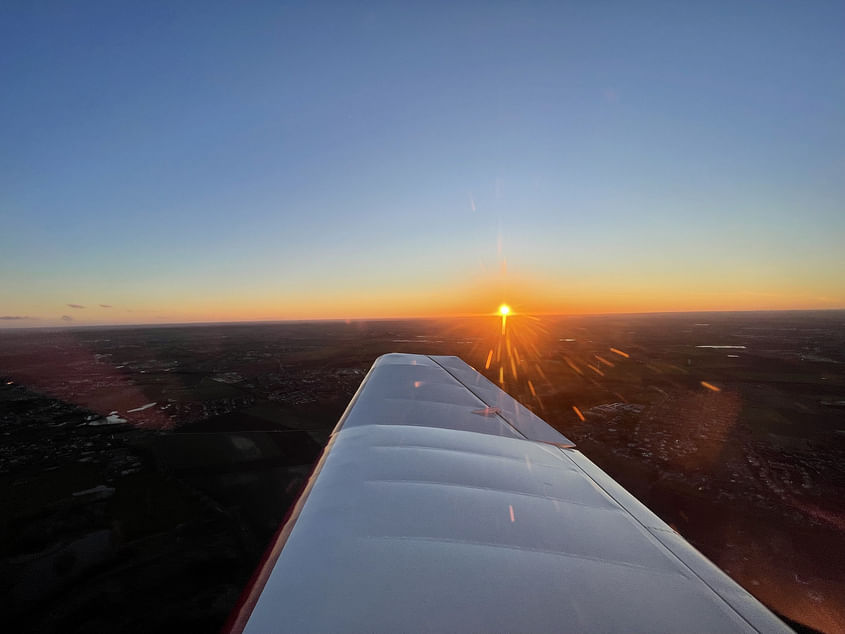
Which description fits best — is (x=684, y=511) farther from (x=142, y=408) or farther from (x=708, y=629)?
(x=142, y=408)

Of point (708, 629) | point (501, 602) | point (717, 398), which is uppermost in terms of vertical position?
point (501, 602)

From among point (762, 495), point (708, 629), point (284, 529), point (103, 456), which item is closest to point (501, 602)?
point (708, 629)

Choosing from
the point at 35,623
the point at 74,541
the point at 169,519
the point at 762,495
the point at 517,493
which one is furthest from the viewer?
the point at 762,495

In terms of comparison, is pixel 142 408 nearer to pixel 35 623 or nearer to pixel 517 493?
pixel 35 623

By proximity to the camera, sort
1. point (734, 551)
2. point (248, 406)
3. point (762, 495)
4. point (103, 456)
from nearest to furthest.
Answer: point (734, 551), point (762, 495), point (103, 456), point (248, 406)

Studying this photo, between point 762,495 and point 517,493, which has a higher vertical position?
point 517,493

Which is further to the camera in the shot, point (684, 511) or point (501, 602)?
point (684, 511)
